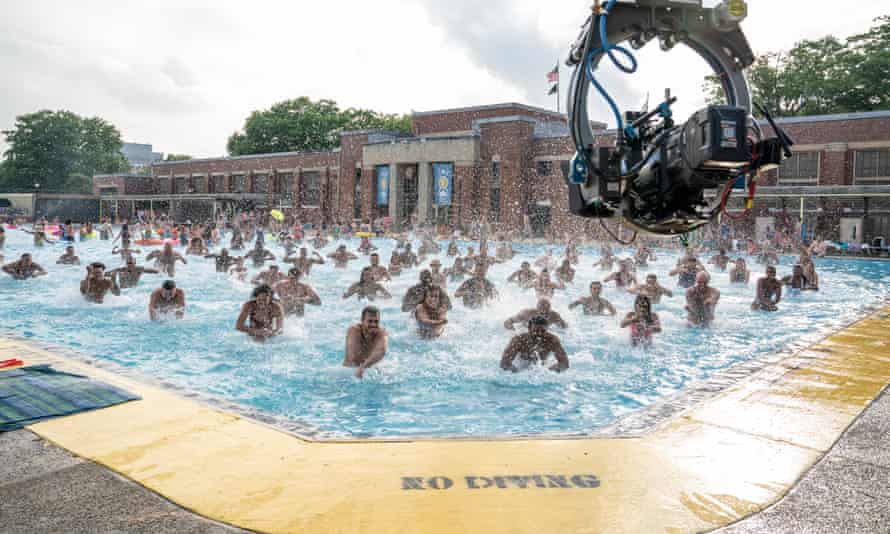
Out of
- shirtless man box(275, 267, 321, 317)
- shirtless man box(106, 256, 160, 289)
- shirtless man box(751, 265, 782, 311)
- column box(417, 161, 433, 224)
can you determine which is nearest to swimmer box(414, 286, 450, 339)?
shirtless man box(275, 267, 321, 317)

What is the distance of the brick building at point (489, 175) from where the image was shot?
32.2 m

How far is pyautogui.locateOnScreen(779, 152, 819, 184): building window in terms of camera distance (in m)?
34.0

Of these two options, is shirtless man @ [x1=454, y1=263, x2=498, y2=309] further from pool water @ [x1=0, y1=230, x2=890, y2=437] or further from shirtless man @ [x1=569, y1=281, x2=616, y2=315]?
shirtless man @ [x1=569, y1=281, x2=616, y2=315]

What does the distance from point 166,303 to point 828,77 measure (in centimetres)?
5026

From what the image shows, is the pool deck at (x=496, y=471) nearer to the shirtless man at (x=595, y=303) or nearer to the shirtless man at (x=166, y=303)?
the shirtless man at (x=166, y=303)

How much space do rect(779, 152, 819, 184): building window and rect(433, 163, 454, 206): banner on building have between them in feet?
66.4

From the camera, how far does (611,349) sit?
10.9 m

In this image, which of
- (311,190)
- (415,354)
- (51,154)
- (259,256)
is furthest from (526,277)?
(51,154)

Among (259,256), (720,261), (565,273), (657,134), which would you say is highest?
(657,134)

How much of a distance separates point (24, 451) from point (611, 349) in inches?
340

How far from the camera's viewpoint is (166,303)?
12758 millimetres

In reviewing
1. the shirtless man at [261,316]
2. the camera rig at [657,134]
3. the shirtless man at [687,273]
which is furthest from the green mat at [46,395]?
the shirtless man at [687,273]

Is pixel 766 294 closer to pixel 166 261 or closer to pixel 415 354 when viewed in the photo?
pixel 415 354

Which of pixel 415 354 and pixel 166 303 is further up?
pixel 166 303
